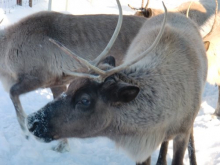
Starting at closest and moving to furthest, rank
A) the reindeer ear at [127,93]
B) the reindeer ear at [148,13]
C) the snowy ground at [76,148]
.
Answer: the reindeer ear at [127,93] < the snowy ground at [76,148] < the reindeer ear at [148,13]

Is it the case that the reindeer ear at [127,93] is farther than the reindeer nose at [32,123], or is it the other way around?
the reindeer nose at [32,123]

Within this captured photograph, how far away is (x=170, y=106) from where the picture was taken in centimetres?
304

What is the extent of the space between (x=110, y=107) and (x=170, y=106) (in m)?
0.56

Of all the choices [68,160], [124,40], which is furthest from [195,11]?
[68,160]

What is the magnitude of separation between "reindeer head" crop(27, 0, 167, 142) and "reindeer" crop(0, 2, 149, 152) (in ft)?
5.59

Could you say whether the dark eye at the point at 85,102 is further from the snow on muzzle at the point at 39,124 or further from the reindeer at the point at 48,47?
the reindeer at the point at 48,47

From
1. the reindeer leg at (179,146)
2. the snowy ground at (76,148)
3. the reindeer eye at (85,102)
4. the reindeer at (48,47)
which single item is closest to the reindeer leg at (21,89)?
the reindeer at (48,47)

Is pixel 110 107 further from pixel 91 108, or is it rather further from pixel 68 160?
pixel 68 160

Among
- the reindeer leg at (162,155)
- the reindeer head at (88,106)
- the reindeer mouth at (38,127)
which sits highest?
the reindeer head at (88,106)

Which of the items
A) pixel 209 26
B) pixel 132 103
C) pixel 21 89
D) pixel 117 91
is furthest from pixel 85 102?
pixel 209 26

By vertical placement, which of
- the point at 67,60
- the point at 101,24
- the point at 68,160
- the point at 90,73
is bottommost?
the point at 68,160

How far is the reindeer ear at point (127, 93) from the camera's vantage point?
269 centimetres

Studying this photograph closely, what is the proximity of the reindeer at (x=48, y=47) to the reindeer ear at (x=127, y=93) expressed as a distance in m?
2.03

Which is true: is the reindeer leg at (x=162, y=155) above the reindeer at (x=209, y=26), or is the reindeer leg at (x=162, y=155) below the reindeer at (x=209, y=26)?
below
